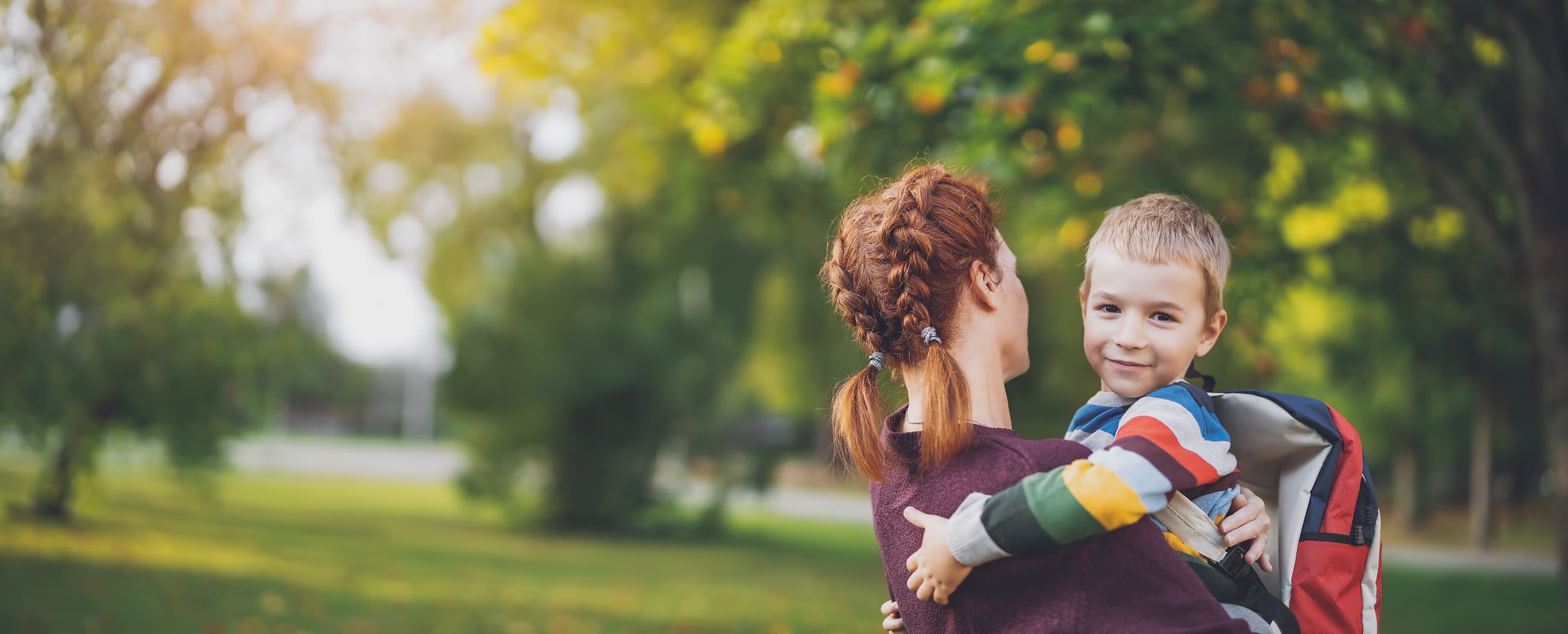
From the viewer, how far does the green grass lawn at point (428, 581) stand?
27.9 feet

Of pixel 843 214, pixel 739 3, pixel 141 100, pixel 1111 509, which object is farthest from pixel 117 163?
pixel 1111 509

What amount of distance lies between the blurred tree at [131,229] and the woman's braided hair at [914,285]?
6448 mm

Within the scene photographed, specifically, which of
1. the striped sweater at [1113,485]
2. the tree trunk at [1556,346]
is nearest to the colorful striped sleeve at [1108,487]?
the striped sweater at [1113,485]

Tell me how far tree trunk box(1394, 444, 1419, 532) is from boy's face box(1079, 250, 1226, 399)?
796 inches

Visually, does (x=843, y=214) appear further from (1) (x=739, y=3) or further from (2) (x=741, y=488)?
(2) (x=741, y=488)

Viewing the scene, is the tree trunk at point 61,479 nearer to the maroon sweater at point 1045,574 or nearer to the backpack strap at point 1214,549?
the maroon sweater at point 1045,574

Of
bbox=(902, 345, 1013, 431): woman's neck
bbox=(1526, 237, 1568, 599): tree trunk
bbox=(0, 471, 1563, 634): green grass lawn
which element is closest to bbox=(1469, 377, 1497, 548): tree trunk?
bbox=(0, 471, 1563, 634): green grass lawn

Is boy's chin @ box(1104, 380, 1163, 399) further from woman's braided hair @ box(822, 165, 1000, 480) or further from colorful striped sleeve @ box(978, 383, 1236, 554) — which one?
woman's braided hair @ box(822, 165, 1000, 480)

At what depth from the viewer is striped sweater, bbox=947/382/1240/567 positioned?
1568 millimetres

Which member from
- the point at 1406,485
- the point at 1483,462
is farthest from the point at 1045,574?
the point at 1406,485

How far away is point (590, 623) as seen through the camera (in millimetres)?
8883

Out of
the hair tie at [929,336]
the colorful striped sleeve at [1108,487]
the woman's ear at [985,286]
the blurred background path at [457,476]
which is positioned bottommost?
the blurred background path at [457,476]

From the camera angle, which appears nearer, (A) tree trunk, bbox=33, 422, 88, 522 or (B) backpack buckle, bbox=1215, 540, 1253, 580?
(B) backpack buckle, bbox=1215, 540, 1253, 580

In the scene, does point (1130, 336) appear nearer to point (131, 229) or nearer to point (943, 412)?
point (943, 412)
